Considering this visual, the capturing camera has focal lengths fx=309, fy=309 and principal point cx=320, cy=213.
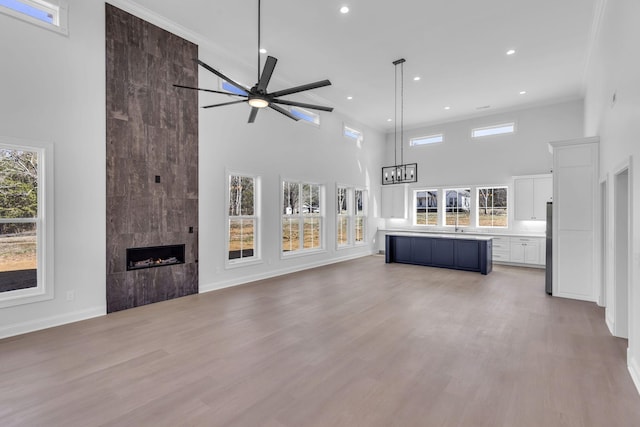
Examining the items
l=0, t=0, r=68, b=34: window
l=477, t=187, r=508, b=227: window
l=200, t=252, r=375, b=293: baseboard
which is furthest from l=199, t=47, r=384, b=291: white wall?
l=477, t=187, r=508, b=227: window

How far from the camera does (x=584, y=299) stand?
4.96m

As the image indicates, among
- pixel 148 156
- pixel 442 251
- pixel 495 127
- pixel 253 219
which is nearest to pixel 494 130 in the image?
pixel 495 127

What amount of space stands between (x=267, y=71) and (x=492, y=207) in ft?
26.5

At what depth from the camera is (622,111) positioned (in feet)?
10.7

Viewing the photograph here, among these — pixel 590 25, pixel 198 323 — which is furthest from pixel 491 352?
pixel 590 25

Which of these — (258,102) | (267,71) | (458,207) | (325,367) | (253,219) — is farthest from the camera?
(458,207)

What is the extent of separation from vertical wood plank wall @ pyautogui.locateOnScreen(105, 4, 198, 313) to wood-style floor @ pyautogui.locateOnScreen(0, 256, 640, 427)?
1.59ft

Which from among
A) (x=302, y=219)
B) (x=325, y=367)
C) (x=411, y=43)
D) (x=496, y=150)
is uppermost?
(x=411, y=43)

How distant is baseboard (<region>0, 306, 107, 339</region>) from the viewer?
11.7 feet

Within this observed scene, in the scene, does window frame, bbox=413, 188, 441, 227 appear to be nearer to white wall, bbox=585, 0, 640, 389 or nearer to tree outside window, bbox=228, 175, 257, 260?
white wall, bbox=585, 0, 640, 389

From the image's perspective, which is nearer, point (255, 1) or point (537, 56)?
point (255, 1)

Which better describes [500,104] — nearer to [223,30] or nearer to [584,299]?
[584,299]

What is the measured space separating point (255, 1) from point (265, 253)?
4.52 meters

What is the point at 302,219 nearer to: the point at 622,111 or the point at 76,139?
the point at 76,139
